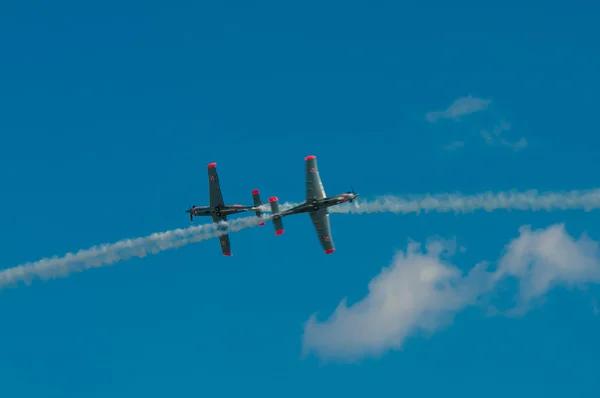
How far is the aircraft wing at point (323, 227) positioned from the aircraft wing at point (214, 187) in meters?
16.0

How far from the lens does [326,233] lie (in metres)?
88.1

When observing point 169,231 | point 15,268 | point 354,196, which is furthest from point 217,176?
point 15,268

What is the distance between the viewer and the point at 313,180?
8500cm

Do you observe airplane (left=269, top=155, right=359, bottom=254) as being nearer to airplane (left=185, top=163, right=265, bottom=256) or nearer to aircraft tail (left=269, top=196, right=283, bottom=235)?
aircraft tail (left=269, top=196, right=283, bottom=235)

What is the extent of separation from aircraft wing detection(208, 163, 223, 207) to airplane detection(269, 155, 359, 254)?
537 inches

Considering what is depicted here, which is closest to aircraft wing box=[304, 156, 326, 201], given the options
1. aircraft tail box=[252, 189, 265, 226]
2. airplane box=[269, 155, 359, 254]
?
airplane box=[269, 155, 359, 254]

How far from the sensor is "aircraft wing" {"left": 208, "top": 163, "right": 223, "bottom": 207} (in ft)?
324

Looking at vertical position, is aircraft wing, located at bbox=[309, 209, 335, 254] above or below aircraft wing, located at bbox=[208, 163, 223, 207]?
below

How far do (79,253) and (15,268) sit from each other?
6285 millimetres

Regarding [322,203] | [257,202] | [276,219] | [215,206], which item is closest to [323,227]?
[322,203]

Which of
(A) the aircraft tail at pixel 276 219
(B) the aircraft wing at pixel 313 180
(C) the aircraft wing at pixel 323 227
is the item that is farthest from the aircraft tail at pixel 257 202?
(B) the aircraft wing at pixel 313 180

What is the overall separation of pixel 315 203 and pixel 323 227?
340 centimetres

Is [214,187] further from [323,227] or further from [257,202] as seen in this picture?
[323,227]

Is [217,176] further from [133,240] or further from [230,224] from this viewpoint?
[133,240]
